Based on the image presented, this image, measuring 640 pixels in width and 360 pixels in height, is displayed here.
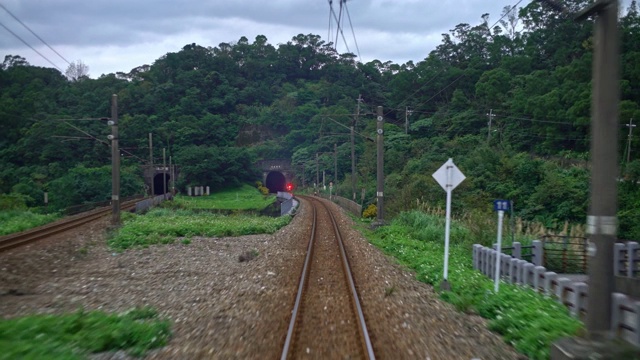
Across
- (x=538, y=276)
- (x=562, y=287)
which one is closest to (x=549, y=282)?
(x=538, y=276)

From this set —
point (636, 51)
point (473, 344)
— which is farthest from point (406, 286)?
point (636, 51)

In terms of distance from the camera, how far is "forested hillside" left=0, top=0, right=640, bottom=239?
3366 centimetres

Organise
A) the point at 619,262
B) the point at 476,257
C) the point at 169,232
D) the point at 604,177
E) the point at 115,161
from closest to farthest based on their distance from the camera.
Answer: the point at 604,177
the point at 476,257
the point at 619,262
the point at 169,232
the point at 115,161

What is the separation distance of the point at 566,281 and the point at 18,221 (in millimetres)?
28827

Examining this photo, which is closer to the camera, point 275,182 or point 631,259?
point 631,259

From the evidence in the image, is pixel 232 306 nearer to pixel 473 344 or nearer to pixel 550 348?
pixel 473 344

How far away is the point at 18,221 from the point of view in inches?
1164

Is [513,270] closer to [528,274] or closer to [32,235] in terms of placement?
[528,274]

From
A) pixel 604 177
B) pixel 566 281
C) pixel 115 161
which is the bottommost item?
pixel 566 281

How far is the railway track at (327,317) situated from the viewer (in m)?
7.34

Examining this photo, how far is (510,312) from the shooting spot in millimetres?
8789

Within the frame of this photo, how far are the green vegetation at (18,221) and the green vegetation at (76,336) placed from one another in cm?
2057

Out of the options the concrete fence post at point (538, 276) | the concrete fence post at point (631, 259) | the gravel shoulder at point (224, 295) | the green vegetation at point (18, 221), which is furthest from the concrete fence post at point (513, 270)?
the green vegetation at point (18, 221)

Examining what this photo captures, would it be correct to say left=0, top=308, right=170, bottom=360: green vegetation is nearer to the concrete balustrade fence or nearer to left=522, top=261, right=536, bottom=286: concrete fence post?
the concrete balustrade fence
